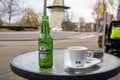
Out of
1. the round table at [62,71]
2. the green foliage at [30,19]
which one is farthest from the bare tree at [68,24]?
the round table at [62,71]

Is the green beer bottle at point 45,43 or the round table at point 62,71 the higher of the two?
the green beer bottle at point 45,43

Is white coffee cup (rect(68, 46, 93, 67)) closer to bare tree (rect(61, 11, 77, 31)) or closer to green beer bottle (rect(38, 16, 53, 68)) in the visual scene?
green beer bottle (rect(38, 16, 53, 68))

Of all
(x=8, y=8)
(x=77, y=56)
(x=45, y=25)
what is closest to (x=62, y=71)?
(x=77, y=56)

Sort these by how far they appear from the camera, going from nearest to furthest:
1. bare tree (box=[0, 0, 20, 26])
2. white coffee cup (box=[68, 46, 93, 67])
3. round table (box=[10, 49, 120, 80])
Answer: round table (box=[10, 49, 120, 80]) < white coffee cup (box=[68, 46, 93, 67]) < bare tree (box=[0, 0, 20, 26])

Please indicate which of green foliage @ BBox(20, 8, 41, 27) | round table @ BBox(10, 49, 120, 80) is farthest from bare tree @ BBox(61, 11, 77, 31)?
round table @ BBox(10, 49, 120, 80)

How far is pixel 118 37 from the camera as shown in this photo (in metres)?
7.73

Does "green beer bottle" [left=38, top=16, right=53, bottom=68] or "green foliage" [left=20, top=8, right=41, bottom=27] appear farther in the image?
Answer: "green foliage" [left=20, top=8, right=41, bottom=27]

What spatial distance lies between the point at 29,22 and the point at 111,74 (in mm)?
72017

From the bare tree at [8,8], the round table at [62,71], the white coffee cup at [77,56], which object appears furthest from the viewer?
the bare tree at [8,8]

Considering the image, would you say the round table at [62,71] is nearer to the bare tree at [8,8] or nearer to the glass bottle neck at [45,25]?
the glass bottle neck at [45,25]

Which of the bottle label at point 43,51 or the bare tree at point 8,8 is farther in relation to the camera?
the bare tree at point 8,8

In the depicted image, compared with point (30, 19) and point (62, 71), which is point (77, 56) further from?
point (30, 19)

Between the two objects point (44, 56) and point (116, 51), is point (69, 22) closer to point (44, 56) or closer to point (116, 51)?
point (116, 51)

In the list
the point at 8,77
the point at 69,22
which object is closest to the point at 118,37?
the point at 8,77
